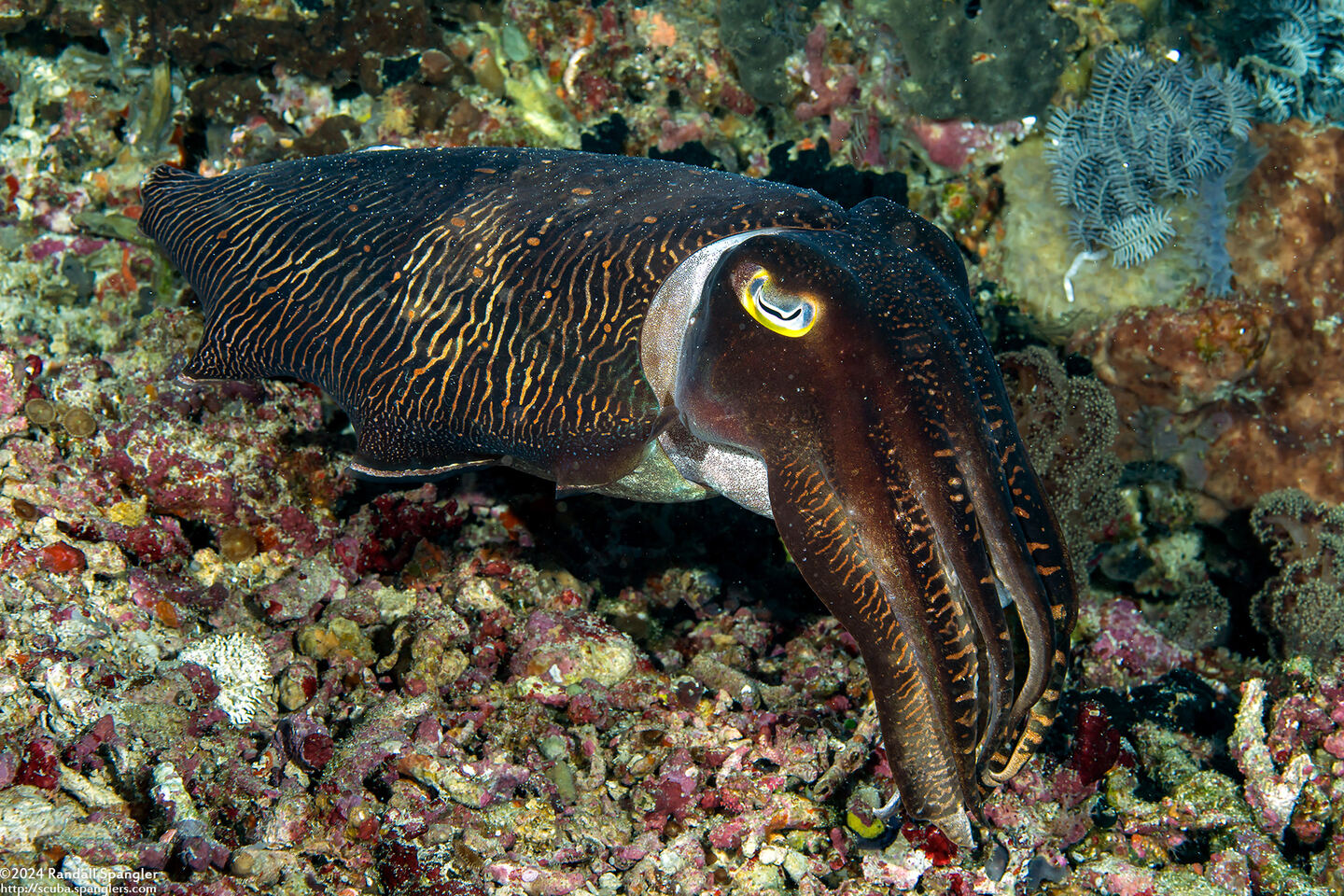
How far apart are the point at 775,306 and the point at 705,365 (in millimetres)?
321

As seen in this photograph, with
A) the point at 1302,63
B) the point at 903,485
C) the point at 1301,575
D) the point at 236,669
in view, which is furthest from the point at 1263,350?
the point at 236,669

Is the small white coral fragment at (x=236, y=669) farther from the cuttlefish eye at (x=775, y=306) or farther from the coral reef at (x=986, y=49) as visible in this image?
the coral reef at (x=986, y=49)

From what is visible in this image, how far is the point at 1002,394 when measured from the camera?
104 inches

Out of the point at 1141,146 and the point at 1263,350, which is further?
the point at 1141,146

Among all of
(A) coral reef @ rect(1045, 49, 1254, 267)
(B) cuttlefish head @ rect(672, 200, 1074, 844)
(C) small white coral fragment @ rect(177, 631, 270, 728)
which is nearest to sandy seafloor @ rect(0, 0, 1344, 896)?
(C) small white coral fragment @ rect(177, 631, 270, 728)

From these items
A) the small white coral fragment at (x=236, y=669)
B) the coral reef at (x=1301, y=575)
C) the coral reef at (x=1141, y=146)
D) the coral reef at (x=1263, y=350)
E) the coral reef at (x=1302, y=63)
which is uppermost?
the coral reef at (x=1302, y=63)

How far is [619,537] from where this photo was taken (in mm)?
5137

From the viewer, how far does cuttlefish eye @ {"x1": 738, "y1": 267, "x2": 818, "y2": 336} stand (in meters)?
2.46

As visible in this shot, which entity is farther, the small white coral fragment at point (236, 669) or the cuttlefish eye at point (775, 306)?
the small white coral fragment at point (236, 669)

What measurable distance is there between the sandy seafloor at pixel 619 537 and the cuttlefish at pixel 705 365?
35.6 inches

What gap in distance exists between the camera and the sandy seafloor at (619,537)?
298 cm

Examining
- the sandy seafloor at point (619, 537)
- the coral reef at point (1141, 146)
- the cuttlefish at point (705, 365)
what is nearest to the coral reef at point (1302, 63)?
the sandy seafloor at point (619, 537)

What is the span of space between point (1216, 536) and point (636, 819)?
590 centimetres

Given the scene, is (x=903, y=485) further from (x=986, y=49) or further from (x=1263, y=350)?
(x=986, y=49)
